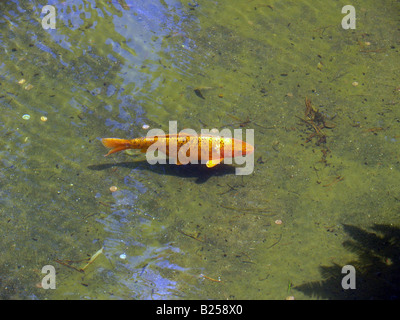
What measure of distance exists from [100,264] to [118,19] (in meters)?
5.37

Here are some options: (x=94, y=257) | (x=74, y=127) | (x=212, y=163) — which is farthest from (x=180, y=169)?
(x=74, y=127)

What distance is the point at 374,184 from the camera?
5.55 metres

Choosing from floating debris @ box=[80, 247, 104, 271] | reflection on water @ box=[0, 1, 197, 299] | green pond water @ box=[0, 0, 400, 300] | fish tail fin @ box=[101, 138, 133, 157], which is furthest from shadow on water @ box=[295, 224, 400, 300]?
fish tail fin @ box=[101, 138, 133, 157]

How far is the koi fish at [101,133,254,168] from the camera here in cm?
551

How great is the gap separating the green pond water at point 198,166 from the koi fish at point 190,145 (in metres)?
0.36

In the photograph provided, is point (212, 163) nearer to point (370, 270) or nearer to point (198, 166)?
point (198, 166)

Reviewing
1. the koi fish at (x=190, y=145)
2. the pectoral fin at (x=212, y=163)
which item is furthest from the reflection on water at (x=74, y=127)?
the pectoral fin at (x=212, y=163)

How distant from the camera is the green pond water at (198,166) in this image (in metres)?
4.90

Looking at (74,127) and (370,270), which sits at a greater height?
(74,127)

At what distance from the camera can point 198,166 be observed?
5938 millimetres

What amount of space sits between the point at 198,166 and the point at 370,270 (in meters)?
3.00

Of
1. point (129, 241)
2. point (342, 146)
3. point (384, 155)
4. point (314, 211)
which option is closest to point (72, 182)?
point (129, 241)

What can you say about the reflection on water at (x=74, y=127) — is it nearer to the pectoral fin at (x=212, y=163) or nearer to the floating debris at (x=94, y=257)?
the floating debris at (x=94, y=257)

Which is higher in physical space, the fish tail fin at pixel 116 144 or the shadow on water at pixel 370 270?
the fish tail fin at pixel 116 144
